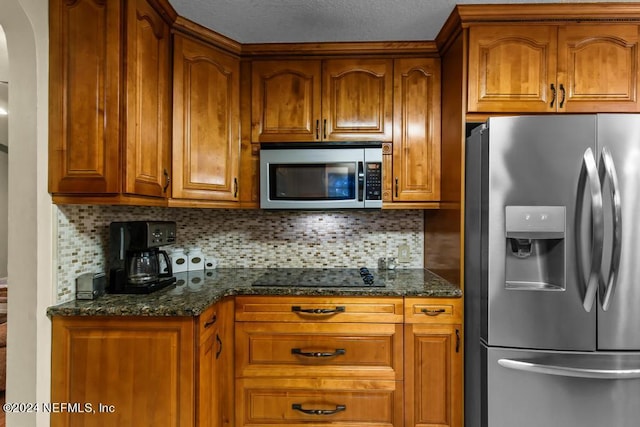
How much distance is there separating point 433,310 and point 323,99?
55.3 inches

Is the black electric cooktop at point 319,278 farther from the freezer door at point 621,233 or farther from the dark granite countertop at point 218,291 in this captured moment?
the freezer door at point 621,233

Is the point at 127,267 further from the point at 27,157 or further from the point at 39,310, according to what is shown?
the point at 27,157

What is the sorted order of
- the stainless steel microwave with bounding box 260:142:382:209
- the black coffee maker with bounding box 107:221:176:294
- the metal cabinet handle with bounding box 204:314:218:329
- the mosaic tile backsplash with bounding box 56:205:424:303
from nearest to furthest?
the metal cabinet handle with bounding box 204:314:218:329
the black coffee maker with bounding box 107:221:176:294
the stainless steel microwave with bounding box 260:142:382:209
the mosaic tile backsplash with bounding box 56:205:424:303

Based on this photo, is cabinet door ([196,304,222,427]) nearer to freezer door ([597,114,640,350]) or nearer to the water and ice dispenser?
the water and ice dispenser

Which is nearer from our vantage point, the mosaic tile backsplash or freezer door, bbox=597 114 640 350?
freezer door, bbox=597 114 640 350

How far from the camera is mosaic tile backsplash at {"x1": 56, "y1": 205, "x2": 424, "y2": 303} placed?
2.46 metres

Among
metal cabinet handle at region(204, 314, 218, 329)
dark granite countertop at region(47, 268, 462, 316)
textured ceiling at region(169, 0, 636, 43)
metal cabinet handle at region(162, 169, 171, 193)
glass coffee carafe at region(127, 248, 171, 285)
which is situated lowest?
metal cabinet handle at region(204, 314, 218, 329)

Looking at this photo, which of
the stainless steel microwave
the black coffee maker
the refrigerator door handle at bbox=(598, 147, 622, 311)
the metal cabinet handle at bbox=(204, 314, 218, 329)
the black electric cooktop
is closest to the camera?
the refrigerator door handle at bbox=(598, 147, 622, 311)

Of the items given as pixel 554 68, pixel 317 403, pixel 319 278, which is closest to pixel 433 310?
pixel 319 278

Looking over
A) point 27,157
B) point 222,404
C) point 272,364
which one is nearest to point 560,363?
point 272,364

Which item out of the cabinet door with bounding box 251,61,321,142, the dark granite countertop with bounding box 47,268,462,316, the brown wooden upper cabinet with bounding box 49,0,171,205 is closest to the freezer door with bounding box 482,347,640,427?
the dark granite countertop with bounding box 47,268,462,316

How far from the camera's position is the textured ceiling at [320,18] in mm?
1751

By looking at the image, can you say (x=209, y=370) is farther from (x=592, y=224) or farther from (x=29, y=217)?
(x=592, y=224)

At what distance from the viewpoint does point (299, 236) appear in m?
A: 2.50
